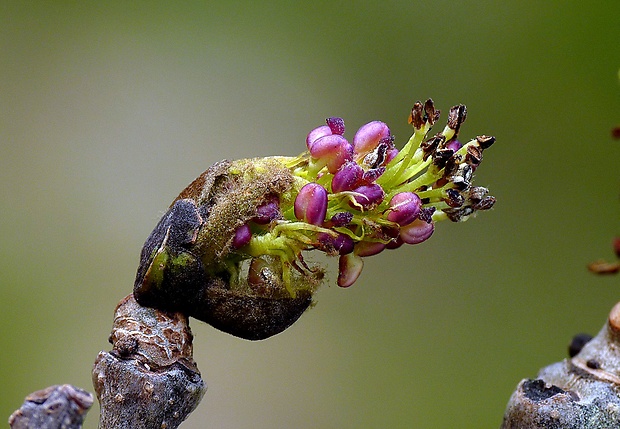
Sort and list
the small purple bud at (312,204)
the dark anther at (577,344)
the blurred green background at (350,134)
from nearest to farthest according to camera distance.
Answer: the small purple bud at (312,204), the dark anther at (577,344), the blurred green background at (350,134)

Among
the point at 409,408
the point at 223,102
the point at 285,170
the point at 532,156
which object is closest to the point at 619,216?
the point at 532,156

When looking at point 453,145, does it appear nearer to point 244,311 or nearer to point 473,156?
point 473,156

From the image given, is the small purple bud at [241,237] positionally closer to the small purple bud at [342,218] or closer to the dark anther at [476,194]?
the small purple bud at [342,218]

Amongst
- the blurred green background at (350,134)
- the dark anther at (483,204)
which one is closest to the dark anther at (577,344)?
the dark anther at (483,204)

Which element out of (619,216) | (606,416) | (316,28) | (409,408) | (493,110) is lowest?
(409,408)

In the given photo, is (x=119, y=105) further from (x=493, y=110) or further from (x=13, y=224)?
(x=493, y=110)

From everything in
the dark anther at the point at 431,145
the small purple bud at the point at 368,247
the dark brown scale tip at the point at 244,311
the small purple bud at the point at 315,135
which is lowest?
the dark brown scale tip at the point at 244,311
